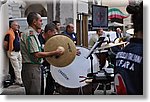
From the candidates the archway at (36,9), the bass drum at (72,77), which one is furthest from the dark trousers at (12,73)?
the archway at (36,9)

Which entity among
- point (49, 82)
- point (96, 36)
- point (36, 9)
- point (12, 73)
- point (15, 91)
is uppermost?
point (36, 9)

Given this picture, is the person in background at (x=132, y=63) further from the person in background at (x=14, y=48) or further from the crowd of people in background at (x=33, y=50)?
the person in background at (x=14, y=48)

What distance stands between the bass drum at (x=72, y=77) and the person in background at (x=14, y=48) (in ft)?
1.25

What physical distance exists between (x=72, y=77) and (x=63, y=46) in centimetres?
37

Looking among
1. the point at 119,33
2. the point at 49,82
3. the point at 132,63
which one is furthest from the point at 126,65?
the point at 49,82

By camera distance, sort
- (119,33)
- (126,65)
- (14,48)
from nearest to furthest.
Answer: (126,65)
(119,33)
(14,48)

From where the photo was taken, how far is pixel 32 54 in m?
3.88

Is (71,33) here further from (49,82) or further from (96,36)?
(49,82)

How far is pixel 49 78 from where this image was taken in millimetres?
3859

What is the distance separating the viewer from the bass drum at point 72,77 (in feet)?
12.6

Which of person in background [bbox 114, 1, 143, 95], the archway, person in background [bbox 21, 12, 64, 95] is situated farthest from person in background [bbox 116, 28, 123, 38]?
the archway

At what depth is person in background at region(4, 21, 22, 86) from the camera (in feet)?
12.6

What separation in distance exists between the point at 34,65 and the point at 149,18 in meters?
1.37

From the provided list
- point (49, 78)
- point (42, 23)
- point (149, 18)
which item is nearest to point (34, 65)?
point (49, 78)
